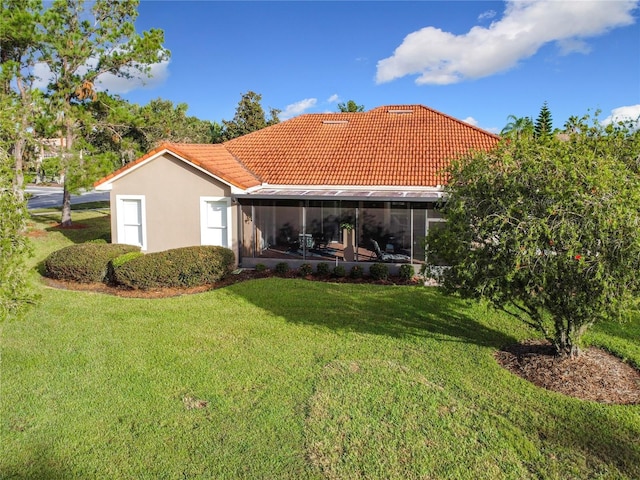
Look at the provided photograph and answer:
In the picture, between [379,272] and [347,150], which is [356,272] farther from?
[347,150]

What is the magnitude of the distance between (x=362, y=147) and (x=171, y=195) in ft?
35.9

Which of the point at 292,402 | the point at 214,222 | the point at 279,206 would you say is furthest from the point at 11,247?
the point at 279,206

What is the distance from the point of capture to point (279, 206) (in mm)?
23516

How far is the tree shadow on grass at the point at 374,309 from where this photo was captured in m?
14.0

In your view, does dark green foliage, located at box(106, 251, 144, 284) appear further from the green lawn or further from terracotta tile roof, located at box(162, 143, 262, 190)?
terracotta tile roof, located at box(162, 143, 262, 190)

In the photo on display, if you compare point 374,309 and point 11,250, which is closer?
point 11,250

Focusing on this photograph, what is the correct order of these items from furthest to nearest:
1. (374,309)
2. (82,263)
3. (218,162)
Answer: (218,162) < (82,263) < (374,309)

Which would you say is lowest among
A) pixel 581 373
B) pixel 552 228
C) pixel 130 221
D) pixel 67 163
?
pixel 581 373

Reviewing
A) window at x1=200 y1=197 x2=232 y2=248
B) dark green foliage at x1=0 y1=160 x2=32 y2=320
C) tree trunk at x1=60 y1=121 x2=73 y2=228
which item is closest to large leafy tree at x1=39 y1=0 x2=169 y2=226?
tree trunk at x1=60 y1=121 x2=73 y2=228

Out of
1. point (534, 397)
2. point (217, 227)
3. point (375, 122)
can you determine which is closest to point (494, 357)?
point (534, 397)

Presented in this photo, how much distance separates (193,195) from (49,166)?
12.6m

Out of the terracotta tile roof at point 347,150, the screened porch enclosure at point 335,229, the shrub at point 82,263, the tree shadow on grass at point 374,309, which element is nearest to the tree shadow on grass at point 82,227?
the shrub at point 82,263

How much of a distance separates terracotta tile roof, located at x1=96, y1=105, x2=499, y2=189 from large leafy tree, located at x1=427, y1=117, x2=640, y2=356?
39.9 feet

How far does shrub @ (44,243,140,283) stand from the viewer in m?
20.5
